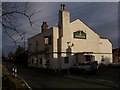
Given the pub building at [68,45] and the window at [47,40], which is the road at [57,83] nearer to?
the pub building at [68,45]

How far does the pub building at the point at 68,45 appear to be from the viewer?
169 ft

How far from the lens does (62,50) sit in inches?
2025

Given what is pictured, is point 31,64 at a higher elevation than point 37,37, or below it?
below

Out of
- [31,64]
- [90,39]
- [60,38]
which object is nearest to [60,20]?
[60,38]

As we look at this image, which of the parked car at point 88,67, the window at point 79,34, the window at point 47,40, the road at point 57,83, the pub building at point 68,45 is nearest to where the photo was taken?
the road at point 57,83

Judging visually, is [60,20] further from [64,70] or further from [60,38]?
[64,70]

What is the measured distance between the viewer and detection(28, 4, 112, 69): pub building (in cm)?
5162

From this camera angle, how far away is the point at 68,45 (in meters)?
52.1

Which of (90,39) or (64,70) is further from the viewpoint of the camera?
(90,39)

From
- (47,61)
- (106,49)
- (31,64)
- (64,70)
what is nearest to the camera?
(64,70)

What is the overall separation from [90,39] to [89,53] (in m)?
3.28

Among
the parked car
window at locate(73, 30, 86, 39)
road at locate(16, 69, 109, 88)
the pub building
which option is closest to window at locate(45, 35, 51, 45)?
the pub building

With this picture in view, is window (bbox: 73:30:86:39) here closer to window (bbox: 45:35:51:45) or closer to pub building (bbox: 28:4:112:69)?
pub building (bbox: 28:4:112:69)

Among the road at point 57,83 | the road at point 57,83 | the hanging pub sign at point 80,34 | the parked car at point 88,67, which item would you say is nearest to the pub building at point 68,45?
the hanging pub sign at point 80,34
